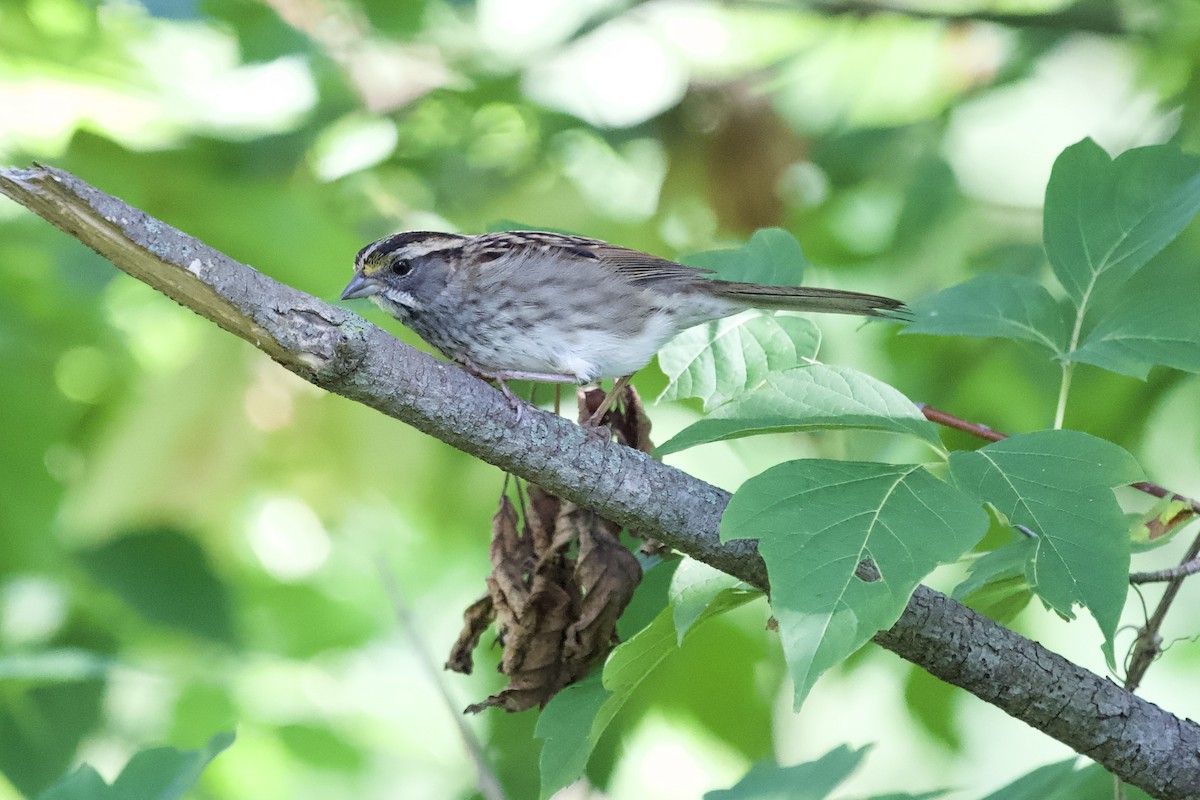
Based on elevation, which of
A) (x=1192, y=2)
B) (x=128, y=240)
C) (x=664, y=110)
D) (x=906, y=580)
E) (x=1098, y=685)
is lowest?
(x=1098, y=685)

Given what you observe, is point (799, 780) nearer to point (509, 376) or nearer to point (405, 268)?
point (509, 376)

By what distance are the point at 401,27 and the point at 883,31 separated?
2190 millimetres

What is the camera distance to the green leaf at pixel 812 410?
1.92 meters

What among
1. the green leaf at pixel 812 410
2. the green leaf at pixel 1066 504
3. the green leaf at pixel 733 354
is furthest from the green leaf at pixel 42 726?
the green leaf at pixel 1066 504

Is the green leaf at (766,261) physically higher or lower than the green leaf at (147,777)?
higher

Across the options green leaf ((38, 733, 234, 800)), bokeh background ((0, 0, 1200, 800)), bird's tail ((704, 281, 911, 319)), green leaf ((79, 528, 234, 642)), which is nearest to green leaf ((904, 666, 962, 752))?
bokeh background ((0, 0, 1200, 800))

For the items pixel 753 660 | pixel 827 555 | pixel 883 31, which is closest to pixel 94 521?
pixel 753 660

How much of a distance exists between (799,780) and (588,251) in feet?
6.22

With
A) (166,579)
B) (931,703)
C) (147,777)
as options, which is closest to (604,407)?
(147,777)

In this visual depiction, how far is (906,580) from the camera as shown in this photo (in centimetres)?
168

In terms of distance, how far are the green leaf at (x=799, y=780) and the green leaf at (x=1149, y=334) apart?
893 millimetres

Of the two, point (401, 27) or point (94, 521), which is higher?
point (401, 27)

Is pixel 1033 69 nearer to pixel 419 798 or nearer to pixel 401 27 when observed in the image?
pixel 401 27

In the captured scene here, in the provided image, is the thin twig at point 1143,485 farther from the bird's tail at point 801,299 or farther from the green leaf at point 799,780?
the green leaf at point 799,780
